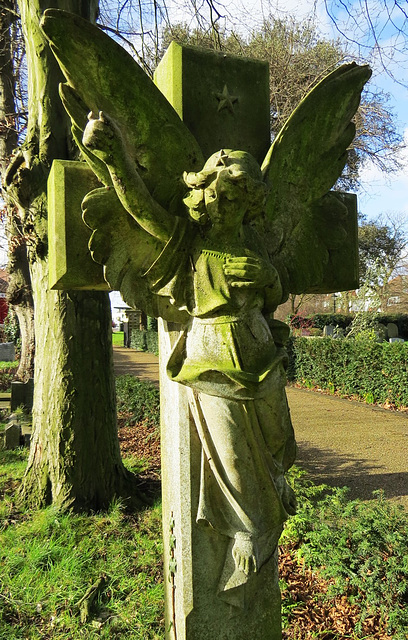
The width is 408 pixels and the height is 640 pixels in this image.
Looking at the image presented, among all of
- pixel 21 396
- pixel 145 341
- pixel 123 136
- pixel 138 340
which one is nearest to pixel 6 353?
pixel 145 341

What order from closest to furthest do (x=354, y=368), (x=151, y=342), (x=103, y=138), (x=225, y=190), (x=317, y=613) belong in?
1. (x=103, y=138)
2. (x=225, y=190)
3. (x=317, y=613)
4. (x=354, y=368)
5. (x=151, y=342)

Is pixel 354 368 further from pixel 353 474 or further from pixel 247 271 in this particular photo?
pixel 247 271

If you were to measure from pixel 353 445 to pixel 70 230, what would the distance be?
686cm

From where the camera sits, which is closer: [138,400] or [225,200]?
[225,200]

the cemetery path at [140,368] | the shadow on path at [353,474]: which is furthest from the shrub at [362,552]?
the cemetery path at [140,368]

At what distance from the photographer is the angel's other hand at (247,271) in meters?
1.75

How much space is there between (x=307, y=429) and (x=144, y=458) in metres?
3.36

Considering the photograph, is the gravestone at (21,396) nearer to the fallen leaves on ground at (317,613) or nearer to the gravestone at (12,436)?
the gravestone at (12,436)

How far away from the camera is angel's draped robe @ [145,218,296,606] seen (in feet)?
5.82

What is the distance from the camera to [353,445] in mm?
7676

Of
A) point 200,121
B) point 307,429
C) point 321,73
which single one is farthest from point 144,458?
point 321,73

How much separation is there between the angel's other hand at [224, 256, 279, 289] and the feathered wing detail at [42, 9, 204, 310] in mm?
279

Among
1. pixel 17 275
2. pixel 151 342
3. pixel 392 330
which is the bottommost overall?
pixel 151 342

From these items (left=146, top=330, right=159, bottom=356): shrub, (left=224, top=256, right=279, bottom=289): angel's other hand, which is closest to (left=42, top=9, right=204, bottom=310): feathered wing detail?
(left=224, top=256, right=279, bottom=289): angel's other hand
